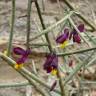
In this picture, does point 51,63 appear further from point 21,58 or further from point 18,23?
point 18,23

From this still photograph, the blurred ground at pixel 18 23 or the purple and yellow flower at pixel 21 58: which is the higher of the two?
the purple and yellow flower at pixel 21 58

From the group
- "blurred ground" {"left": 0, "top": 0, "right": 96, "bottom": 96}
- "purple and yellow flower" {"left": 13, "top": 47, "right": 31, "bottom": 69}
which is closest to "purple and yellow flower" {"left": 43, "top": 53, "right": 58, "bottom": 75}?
"purple and yellow flower" {"left": 13, "top": 47, "right": 31, "bottom": 69}

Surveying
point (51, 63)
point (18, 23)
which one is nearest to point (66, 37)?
point (51, 63)

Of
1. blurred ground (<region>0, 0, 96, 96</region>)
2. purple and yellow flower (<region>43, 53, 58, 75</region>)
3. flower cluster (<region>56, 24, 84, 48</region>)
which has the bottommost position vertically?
blurred ground (<region>0, 0, 96, 96</region>)

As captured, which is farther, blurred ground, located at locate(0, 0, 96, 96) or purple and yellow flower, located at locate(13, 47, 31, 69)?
blurred ground, located at locate(0, 0, 96, 96)

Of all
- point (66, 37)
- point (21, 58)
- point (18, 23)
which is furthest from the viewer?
point (18, 23)

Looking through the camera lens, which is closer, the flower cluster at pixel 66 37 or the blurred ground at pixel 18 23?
the flower cluster at pixel 66 37

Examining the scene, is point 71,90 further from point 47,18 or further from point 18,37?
point 47,18

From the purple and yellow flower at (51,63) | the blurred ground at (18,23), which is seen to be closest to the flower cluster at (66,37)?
the purple and yellow flower at (51,63)

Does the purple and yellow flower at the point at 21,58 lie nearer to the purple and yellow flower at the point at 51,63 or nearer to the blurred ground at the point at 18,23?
the purple and yellow flower at the point at 51,63

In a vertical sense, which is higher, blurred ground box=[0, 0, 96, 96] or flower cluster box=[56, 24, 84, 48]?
flower cluster box=[56, 24, 84, 48]

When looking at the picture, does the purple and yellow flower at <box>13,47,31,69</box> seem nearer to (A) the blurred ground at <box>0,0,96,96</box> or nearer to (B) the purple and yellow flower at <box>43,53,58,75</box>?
(B) the purple and yellow flower at <box>43,53,58,75</box>

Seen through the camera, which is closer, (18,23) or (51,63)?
(51,63)
